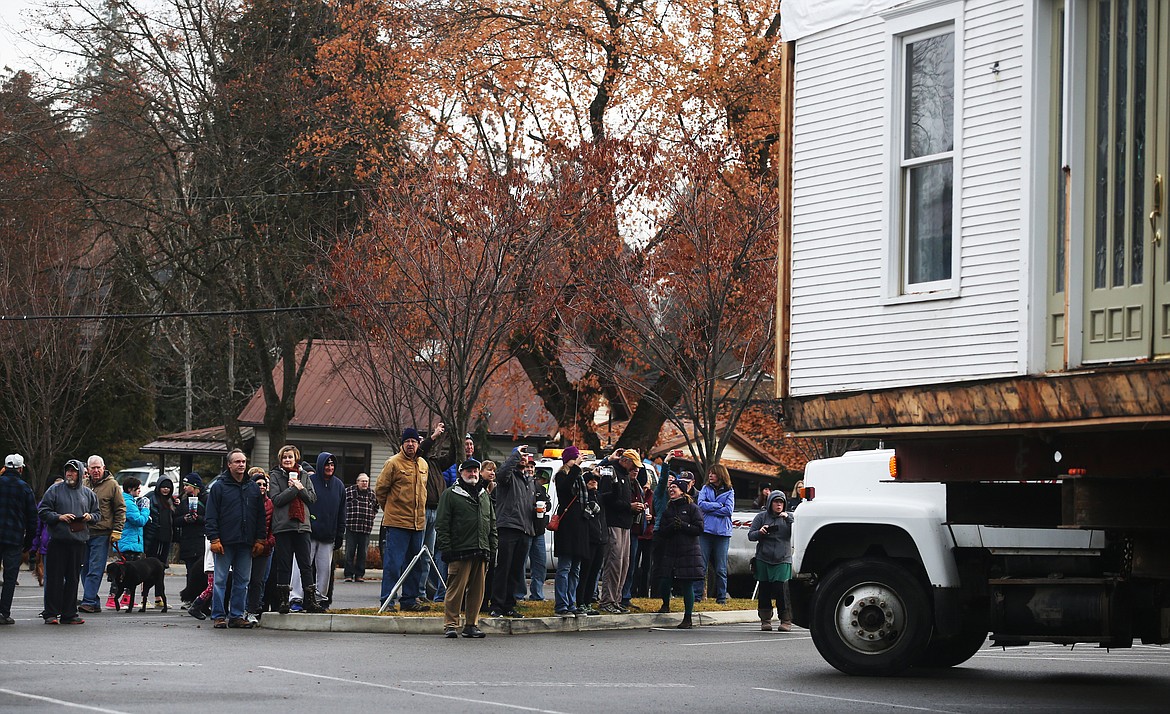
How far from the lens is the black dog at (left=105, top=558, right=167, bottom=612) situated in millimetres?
19781

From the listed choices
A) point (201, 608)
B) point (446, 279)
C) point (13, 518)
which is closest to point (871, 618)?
point (201, 608)

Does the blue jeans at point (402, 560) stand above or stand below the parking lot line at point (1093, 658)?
above

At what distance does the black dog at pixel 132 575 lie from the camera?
19.8 m

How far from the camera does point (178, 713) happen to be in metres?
9.73

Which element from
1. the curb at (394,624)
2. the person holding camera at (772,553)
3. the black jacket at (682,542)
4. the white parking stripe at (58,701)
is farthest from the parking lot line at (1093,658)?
the white parking stripe at (58,701)

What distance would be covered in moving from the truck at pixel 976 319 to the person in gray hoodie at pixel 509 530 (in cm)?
447

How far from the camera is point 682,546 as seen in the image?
18.6 m

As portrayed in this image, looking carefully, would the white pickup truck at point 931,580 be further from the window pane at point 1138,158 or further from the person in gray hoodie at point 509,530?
the person in gray hoodie at point 509,530

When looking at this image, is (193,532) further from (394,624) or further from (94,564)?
(394,624)

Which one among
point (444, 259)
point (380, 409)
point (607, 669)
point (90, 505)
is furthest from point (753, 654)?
point (380, 409)

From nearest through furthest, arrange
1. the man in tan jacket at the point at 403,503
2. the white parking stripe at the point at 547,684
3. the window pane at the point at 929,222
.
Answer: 1. the window pane at the point at 929,222
2. the white parking stripe at the point at 547,684
3. the man in tan jacket at the point at 403,503

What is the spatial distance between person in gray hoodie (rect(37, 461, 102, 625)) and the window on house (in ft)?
34.2

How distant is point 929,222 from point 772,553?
784 cm

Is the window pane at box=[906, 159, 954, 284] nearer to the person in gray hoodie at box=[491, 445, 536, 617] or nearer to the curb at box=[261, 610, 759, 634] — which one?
the person in gray hoodie at box=[491, 445, 536, 617]
